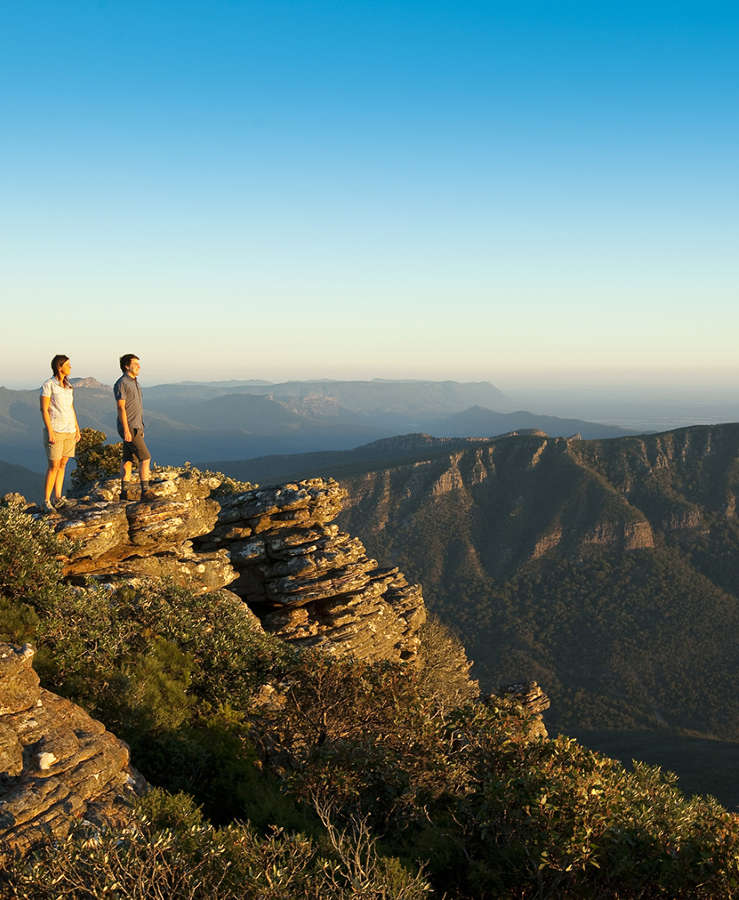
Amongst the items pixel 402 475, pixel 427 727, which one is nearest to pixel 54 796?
pixel 427 727

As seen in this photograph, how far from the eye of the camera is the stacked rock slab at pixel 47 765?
25.2 feet

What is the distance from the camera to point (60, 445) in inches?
607

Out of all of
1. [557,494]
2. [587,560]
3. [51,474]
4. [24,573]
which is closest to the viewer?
[24,573]

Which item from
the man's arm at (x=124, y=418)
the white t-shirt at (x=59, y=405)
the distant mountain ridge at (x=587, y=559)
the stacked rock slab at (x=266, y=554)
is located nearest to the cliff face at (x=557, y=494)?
the distant mountain ridge at (x=587, y=559)

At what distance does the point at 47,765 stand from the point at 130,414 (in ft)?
35.6

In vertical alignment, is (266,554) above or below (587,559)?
above

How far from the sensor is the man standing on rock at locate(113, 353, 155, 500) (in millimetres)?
16547

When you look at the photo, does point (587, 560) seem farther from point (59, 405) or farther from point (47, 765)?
point (47, 765)

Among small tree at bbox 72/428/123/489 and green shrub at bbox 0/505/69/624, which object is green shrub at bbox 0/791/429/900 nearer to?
green shrub at bbox 0/505/69/624

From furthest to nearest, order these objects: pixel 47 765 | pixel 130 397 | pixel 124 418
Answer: pixel 124 418 < pixel 130 397 < pixel 47 765

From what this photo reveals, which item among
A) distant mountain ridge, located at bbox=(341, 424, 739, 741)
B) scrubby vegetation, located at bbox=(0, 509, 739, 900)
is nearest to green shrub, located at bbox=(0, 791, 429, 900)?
scrubby vegetation, located at bbox=(0, 509, 739, 900)

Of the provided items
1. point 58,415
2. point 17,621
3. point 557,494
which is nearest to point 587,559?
point 557,494

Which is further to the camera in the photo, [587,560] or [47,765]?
[587,560]

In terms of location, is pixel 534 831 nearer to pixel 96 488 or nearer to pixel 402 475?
pixel 96 488
